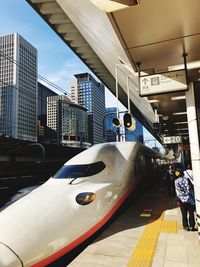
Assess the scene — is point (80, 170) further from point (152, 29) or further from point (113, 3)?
point (113, 3)

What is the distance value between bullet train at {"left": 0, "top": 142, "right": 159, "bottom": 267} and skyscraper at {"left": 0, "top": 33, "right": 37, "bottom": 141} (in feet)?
42.0

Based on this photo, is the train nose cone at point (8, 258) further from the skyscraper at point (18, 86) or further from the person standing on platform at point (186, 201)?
the skyscraper at point (18, 86)

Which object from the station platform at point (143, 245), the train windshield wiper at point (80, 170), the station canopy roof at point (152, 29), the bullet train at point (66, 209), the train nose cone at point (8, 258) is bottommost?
the station platform at point (143, 245)

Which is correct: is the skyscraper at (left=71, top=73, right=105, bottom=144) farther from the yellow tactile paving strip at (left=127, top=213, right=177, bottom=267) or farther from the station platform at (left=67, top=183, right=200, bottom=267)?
the yellow tactile paving strip at (left=127, top=213, right=177, bottom=267)

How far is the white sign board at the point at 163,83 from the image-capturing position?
534 cm

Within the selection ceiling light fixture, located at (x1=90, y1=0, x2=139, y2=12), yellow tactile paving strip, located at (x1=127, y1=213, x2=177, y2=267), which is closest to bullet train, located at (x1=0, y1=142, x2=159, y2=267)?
yellow tactile paving strip, located at (x1=127, y1=213, x2=177, y2=267)

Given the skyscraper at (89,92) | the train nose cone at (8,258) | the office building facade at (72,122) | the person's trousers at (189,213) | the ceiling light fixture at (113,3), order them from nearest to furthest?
the ceiling light fixture at (113,3), the train nose cone at (8,258), the person's trousers at (189,213), the skyscraper at (89,92), the office building facade at (72,122)

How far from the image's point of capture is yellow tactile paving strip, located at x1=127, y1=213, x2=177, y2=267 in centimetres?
463

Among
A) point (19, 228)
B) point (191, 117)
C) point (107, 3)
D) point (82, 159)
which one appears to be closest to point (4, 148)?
point (82, 159)

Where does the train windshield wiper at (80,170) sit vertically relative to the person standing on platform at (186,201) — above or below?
above

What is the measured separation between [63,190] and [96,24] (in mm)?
6384

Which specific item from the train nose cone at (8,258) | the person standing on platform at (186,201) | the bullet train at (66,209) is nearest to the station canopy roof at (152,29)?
the person standing on platform at (186,201)

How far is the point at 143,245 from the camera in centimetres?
543

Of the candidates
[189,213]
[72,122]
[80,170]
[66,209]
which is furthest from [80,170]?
[72,122]
